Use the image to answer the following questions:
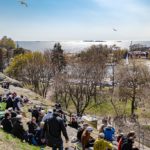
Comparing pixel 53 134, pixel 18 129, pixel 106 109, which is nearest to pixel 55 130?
pixel 53 134

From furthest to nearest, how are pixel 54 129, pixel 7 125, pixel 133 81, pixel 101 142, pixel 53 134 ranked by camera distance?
pixel 133 81 < pixel 7 125 < pixel 101 142 < pixel 53 134 < pixel 54 129

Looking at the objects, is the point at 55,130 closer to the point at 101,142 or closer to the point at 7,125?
the point at 101,142

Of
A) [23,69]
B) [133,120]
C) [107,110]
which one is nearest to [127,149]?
[133,120]

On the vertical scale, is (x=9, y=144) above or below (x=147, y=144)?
above

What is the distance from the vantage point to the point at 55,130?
12297 mm

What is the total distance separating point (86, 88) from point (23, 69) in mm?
18263

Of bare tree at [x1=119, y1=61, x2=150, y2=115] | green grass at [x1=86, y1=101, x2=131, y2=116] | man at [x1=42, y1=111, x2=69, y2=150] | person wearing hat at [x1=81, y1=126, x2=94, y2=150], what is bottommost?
green grass at [x1=86, y1=101, x2=131, y2=116]

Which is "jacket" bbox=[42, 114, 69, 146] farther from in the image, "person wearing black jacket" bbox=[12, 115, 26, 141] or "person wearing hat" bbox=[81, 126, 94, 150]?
"person wearing black jacket" bbox=[12, 115, 26, 141]

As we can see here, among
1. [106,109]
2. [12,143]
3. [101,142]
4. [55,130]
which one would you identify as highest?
[55,130]

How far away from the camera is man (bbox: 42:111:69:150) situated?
1218cm

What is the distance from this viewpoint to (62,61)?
9081cm

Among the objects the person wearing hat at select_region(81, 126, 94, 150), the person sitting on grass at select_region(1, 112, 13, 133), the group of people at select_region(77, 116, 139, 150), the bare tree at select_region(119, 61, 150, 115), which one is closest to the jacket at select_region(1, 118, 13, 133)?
the person sitting on grass at select_region(1, 112, 13, 133)

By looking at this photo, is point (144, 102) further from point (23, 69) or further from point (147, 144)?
point (147, 144)

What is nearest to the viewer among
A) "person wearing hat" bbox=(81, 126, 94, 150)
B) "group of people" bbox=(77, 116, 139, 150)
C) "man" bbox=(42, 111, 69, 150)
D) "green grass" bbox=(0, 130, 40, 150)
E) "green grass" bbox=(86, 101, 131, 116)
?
"man" bbox=(42, 111, 69, 150)
